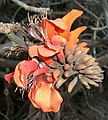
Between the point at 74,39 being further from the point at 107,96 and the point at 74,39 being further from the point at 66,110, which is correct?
the point at 107,96

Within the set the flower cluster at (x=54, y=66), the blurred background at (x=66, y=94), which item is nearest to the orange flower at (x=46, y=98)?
the flower cluster at (x=54, y=66)

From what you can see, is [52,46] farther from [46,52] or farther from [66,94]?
[66,94]

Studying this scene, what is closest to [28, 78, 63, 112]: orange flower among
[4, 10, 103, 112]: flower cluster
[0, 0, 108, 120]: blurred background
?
[4, 10, 103, 112]: flower cluster

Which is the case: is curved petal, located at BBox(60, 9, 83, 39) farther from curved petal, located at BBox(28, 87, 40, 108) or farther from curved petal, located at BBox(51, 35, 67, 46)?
curved petal, located at BBox(28, 87, 40, 108)

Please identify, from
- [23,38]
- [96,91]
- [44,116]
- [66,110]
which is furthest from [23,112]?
[23,38]

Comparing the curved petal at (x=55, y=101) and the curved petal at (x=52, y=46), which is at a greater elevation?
the curved petal at (x=52, y=46)

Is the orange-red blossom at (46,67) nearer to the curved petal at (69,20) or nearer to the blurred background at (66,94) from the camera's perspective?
the curved petal at (69,20)
